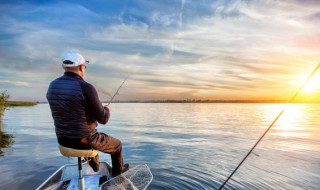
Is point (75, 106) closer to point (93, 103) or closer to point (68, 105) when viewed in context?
point (68, 105)

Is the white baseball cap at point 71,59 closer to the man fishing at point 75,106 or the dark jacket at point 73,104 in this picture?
the man fishing at point 75,106

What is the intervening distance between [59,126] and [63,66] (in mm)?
1221

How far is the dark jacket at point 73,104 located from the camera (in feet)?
16.9

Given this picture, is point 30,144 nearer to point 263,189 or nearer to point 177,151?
point 177,151

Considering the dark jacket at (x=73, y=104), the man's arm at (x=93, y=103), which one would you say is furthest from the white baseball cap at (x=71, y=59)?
the man's arm at (x=93, y=103)

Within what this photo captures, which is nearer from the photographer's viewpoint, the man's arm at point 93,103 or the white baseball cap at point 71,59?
the man's arm at point 93,103

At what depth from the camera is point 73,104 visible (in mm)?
5160

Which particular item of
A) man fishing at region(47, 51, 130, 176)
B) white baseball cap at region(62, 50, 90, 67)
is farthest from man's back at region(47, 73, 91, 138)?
white baseball cap at region(62, 50, 90, 67)

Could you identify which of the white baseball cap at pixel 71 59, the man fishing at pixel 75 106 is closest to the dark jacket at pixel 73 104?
the man fishing at pixel 75 106

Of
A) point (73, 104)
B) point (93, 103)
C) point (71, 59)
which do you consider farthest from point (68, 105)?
point (71, 59)

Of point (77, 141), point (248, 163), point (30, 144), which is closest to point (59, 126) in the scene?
point (77, 141)

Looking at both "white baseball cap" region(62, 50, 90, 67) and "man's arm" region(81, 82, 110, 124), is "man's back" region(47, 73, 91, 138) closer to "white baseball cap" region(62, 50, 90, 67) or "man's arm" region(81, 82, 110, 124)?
"man's arm" region(81, 82, 110, 124)

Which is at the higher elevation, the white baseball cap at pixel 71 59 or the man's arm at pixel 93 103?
the white baseball cap at pixel 71 59

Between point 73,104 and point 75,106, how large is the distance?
0.18 ft
